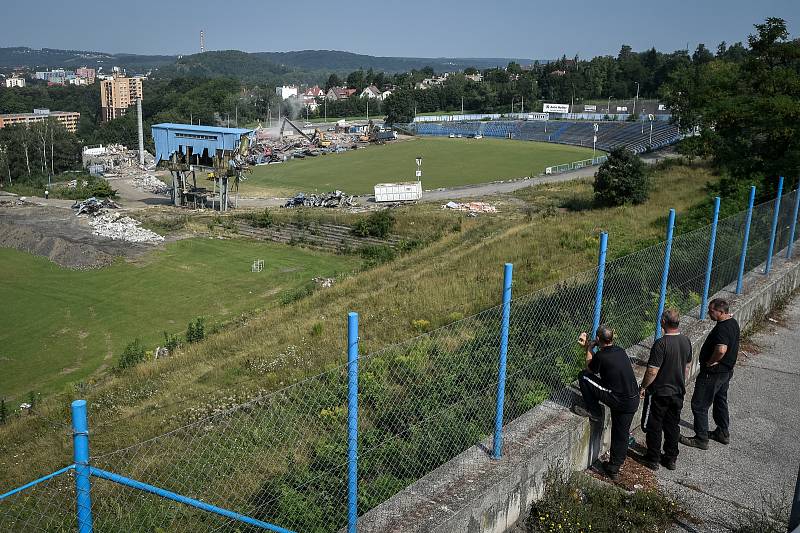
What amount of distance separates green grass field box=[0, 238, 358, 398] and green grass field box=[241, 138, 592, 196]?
2106 centimetres

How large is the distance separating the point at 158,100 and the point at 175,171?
103m

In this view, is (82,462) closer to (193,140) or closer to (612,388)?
(612,388)

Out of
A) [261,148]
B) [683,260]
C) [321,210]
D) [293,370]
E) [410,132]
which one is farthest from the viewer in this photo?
[410,132]

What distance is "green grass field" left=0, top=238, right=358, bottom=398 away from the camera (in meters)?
19.5

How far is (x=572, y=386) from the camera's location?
23.6 ft

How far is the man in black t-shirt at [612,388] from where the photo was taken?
19.8 ft

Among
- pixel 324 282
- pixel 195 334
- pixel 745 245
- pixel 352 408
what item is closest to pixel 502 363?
pixel 352 408

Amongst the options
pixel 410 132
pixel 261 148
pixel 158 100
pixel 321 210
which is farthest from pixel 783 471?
pixel 158 100

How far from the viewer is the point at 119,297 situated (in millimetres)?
26047

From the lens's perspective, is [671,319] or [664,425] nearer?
[671,319]

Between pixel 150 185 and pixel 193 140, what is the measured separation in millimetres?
18361

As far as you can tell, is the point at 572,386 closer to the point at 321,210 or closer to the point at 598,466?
the point at 598,466

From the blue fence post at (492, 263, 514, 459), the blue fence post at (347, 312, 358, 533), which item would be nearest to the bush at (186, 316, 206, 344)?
the blue fence post at (492, 263, 514, 459)

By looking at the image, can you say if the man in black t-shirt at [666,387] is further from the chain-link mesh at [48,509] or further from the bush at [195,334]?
the bush at [195,334]
